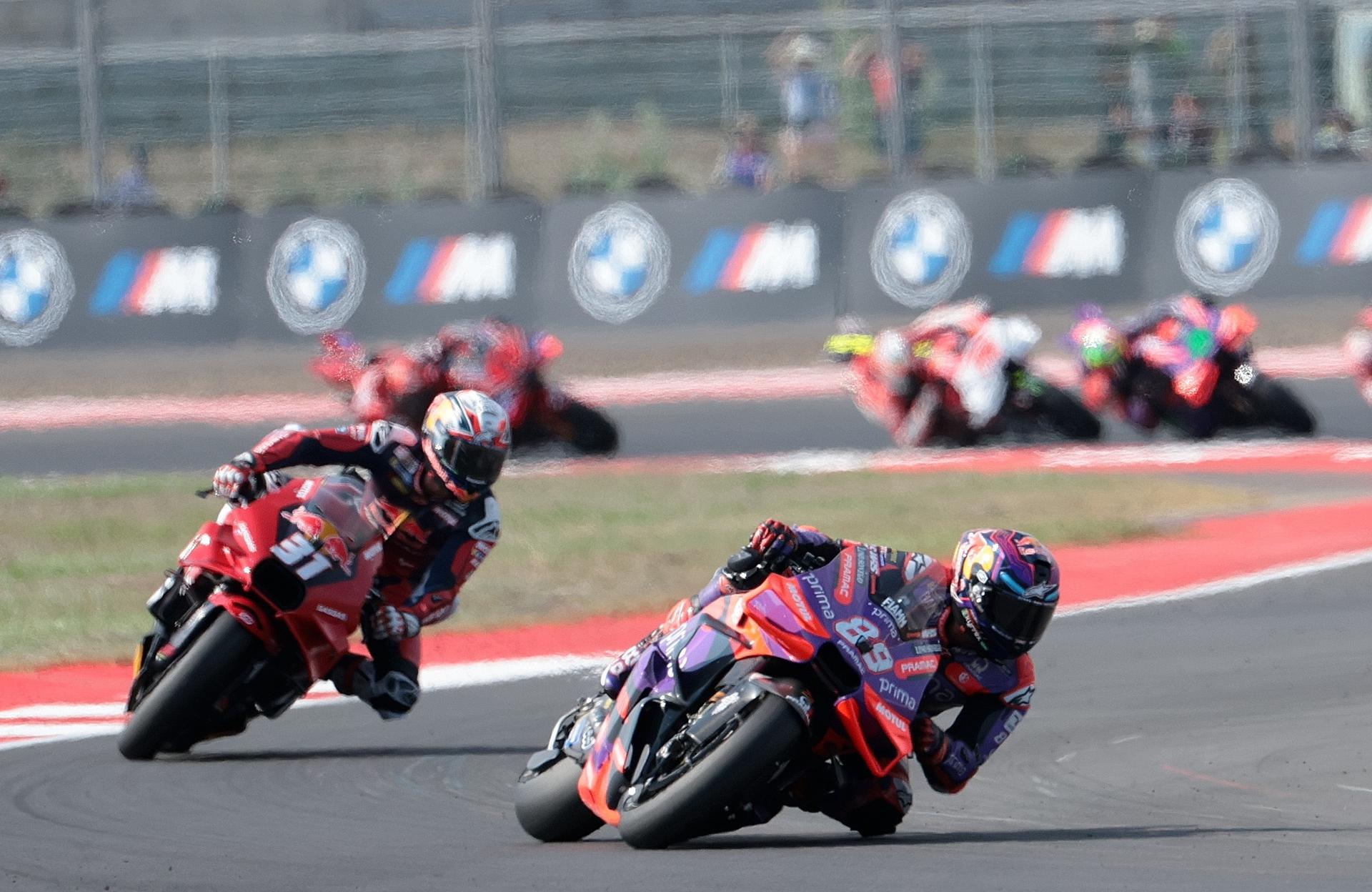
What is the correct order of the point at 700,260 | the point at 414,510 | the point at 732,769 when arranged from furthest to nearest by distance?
the point at 700,260, the point at 414,510, the point at 732,769

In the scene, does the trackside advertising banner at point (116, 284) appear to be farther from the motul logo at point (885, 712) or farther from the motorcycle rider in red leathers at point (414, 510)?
the motul logo at point (885, 712)

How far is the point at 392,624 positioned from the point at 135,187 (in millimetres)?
14543

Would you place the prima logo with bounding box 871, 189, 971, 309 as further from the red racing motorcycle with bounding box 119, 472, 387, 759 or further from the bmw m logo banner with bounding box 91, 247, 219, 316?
the red racing motorcycle with bounding box 119, 472, 387, 759

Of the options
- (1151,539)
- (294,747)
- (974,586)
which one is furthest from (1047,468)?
(974,586)

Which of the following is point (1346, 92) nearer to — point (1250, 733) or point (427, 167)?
point (427, 167)

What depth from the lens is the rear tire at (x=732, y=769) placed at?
5965 millimetres

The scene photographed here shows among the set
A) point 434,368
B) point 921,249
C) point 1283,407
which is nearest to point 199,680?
point 434,368

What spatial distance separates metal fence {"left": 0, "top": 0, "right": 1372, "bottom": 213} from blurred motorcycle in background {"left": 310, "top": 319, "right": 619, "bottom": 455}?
3890 mm

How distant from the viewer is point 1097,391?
18.1 meters

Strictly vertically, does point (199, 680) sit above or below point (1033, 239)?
below

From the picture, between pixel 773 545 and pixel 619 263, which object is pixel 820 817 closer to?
pixel 773 545

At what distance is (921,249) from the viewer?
2100 centimetres

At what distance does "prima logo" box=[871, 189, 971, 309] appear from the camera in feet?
68.5

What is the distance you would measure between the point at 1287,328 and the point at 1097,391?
133 inches
